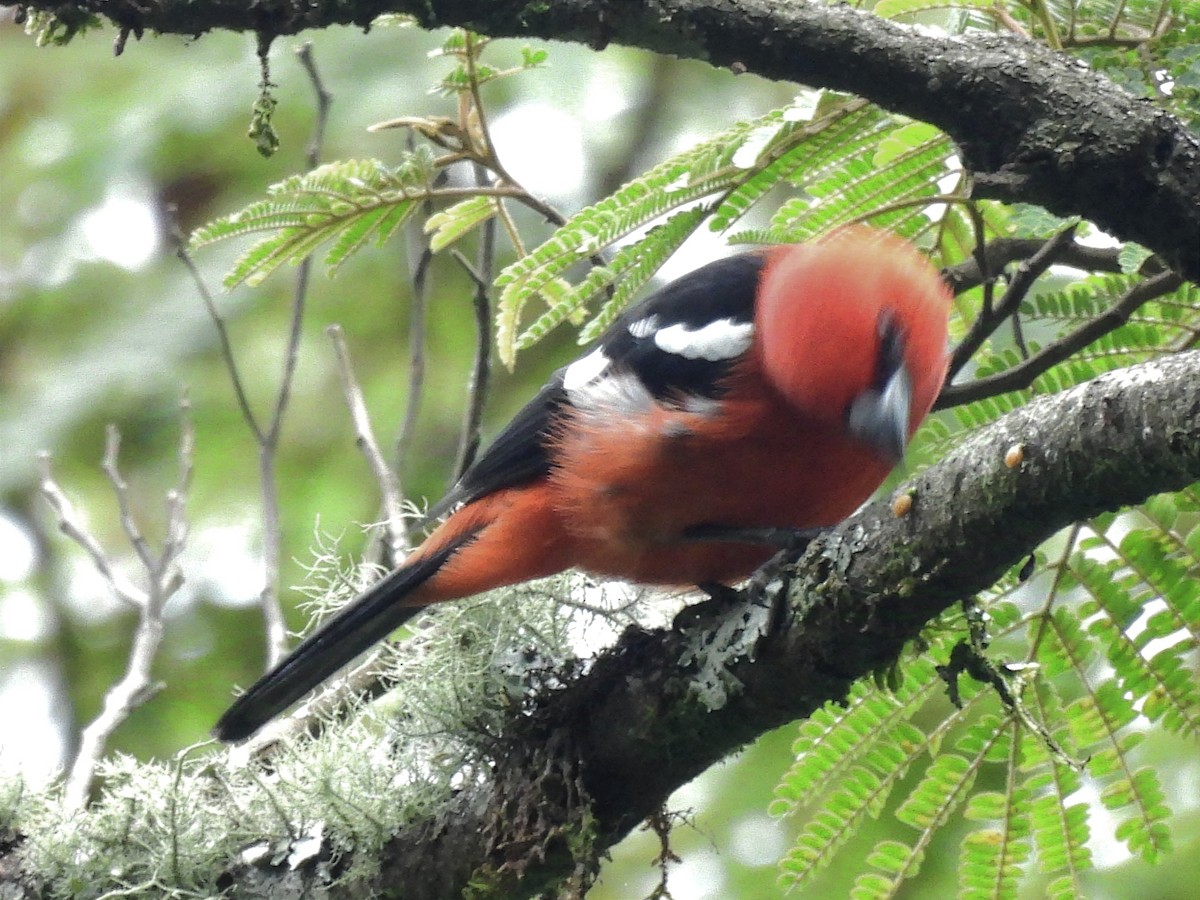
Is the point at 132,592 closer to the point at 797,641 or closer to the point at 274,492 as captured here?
the point at 274,492

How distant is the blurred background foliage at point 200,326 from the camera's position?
5.71 metres

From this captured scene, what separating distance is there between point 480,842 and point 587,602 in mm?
856

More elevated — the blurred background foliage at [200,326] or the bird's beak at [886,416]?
the blurred background foliage at [200,326]

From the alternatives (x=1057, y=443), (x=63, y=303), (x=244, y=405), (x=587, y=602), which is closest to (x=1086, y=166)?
(x=1057, y=443)

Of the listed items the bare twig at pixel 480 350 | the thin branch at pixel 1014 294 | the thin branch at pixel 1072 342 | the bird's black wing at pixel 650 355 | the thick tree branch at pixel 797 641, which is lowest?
the thick tree branch at pixel 797 641

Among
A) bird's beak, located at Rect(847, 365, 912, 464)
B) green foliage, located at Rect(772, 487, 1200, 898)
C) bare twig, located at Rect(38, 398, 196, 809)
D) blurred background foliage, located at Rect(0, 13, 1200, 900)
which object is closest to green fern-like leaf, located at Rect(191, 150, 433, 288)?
bird's beak, located at Rect(847, 365, 912, 464)

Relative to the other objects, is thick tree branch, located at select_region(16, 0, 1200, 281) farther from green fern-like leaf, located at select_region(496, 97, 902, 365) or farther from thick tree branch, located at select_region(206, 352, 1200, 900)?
thick tree branch, located at select_region(206, 352, 1200, 900)

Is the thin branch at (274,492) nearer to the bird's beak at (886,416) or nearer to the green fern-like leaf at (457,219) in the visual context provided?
the green fern-like leaf at (457,219)

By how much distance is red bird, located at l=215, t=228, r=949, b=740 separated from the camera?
10.1 ft

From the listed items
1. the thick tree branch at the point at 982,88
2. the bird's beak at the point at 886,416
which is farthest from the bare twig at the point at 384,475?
the thick tree branch at the point at 982,88

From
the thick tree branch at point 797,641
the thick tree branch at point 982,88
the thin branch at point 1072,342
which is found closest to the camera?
the thick tree branch at point 797,641

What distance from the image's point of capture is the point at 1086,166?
2307 mm

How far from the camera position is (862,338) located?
312 centimetres

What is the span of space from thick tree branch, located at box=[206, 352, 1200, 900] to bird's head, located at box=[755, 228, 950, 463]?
59 cm
